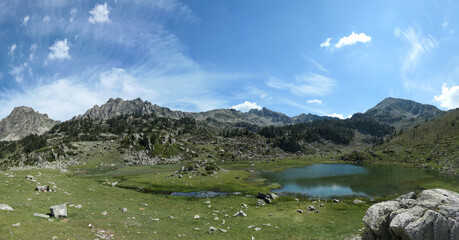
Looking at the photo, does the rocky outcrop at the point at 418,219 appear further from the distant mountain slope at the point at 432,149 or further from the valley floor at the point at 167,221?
the distant mountain slope at the point at 432,149

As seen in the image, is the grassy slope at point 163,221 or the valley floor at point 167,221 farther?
the valley floor at point 167,221

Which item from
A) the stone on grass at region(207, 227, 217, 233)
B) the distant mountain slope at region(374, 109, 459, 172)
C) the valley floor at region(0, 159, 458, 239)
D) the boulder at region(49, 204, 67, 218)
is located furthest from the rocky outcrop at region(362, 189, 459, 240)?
the distant mountain slope at region(374, 109, 459, 172)

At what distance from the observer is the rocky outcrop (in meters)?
15.4

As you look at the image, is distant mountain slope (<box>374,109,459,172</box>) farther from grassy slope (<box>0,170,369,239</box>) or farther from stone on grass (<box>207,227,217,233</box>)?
stone on grass (<box>207,227,217,233</box>)

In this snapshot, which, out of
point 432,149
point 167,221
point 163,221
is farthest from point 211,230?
point 432,149

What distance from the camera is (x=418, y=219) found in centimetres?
1589

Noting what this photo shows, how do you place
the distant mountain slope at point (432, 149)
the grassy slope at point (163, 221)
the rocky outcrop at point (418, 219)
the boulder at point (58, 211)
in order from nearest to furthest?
the rocky outcrop at point (418, 219)
the grassy slope at point (163, 221)
the boulder at point (58, 211)
the distant mountain slope at point (432, 149)

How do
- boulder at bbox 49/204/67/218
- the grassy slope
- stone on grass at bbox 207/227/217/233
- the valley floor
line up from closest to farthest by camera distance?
the grassy slope
the valley floor
boulder at bbox 49/204/67/218
stone on grass at bbox 207/227/217/233

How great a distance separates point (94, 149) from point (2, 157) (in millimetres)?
74795

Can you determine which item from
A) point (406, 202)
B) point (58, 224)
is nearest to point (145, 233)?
point (58, 224)

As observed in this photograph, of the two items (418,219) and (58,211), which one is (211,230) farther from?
(418,219)

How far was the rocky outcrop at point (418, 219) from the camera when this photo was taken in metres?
15.4

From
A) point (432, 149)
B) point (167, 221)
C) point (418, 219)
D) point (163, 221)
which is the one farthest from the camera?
point (432, 149)

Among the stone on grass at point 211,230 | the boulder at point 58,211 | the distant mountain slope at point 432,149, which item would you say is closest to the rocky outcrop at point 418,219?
the stone on grass at point 211,230
